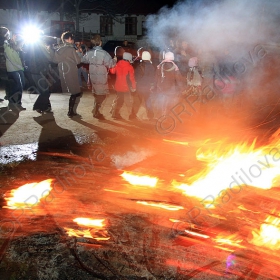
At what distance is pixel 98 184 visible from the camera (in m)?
4.49

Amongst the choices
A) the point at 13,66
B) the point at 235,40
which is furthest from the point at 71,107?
the point at 235,40

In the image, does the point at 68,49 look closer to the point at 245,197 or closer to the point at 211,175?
the point at 211,175

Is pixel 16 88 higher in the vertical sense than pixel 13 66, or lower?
lower

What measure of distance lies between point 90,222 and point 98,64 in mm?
4917

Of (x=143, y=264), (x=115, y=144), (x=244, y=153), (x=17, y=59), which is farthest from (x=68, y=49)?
(x=143, y=264)

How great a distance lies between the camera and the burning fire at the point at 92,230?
128 inches

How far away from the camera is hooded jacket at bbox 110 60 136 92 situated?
7.64 metres

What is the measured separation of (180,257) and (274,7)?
6845 mm

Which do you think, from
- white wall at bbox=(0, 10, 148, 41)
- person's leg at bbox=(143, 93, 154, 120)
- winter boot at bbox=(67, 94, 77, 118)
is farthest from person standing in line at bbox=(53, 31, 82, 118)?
white wall at bbox=(0, 10, 148, 41)

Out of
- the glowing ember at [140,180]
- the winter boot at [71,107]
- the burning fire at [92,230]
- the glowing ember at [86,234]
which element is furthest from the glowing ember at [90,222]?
the winter boot at [71,107]

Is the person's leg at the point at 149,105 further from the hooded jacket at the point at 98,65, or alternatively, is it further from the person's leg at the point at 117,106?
the hooded jacket at the point at 98,65

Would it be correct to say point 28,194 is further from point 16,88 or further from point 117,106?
point 16,88

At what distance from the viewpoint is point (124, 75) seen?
25.2ft

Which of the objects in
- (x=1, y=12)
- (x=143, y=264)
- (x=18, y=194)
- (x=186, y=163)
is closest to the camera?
(x=143, y=264)
